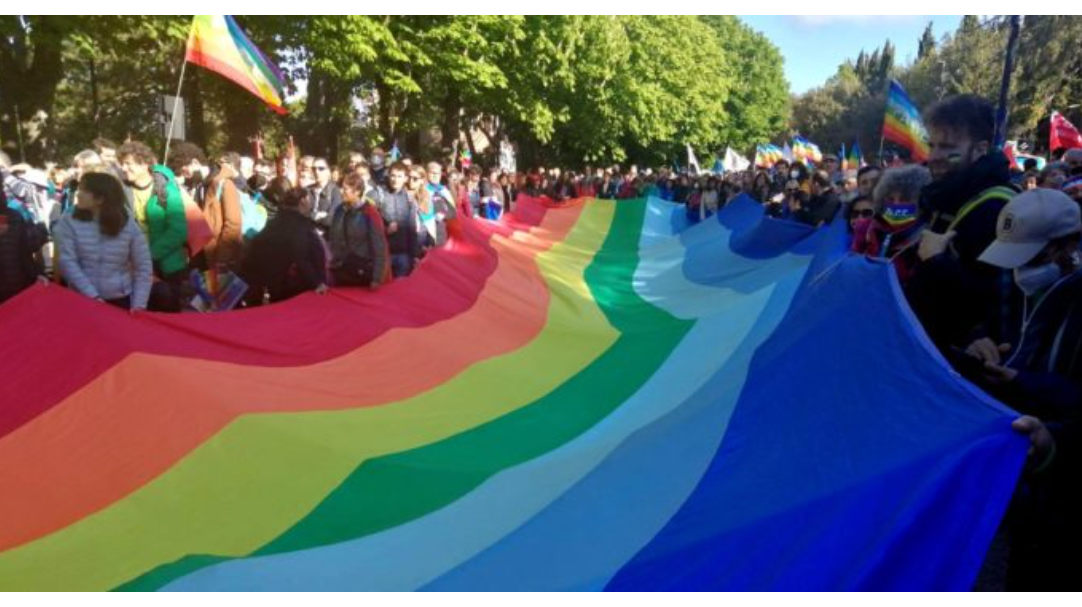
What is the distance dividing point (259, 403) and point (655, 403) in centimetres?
229

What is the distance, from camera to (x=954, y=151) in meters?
4.09

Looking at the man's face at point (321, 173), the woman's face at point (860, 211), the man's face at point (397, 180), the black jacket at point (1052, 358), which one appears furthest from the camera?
the man's face at point (321, 173)

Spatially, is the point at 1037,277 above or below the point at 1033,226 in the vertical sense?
below

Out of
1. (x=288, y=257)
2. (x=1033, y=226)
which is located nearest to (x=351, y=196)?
(x=288, y=257)

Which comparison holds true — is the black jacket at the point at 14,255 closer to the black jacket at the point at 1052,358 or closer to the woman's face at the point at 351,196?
the woman's face at the point at 351,196

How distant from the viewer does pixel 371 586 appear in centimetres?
314

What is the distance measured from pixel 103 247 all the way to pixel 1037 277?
17.5 ft

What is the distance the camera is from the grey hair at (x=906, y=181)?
4.84 m

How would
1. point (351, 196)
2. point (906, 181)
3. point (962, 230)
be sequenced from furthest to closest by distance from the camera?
point (351, 196) → point (906, 181) → point (962, 230)

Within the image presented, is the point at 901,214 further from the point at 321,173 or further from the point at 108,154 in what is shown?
the point at 108,154

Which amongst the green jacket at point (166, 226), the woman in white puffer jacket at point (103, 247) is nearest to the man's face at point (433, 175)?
the green jacket at point (166, 226)

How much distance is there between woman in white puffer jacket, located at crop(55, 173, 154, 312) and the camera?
5.49m

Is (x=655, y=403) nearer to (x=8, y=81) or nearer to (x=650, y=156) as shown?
(x=8, y=81)

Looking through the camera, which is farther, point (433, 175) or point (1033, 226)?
point (433, 175)
